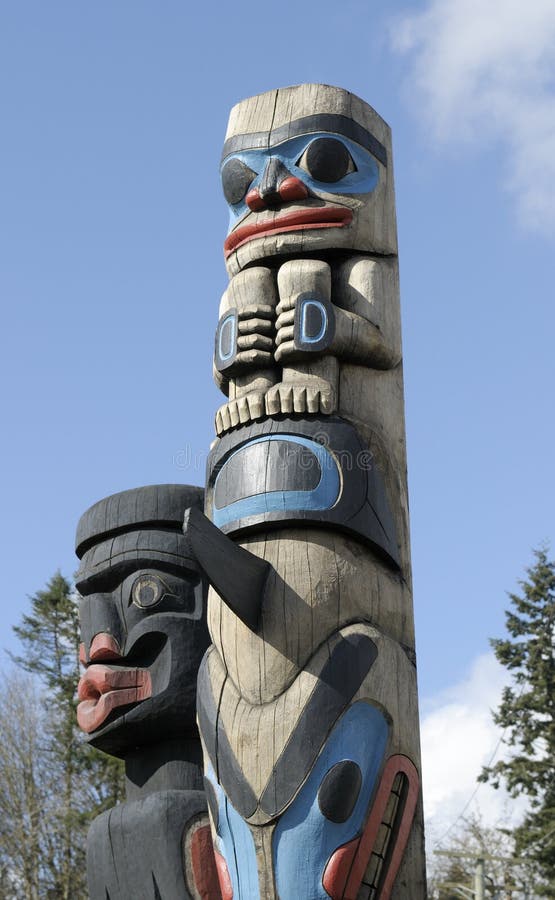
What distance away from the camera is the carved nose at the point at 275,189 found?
6281 mm

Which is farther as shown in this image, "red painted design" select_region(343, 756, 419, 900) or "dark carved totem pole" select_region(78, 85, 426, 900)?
"dark carved totem pole" select_region(78, 85, 426, 900)

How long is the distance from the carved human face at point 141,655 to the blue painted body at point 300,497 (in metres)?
1.30

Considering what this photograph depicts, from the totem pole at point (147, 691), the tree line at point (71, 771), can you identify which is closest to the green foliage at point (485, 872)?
the tree line at point (71, 771)

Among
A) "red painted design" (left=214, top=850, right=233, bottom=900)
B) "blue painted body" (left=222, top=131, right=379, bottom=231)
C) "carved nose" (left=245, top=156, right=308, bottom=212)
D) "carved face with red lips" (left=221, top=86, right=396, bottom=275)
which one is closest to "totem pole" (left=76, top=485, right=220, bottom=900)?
"red painted design" (left=214, top=850, right=233, bottom=900)

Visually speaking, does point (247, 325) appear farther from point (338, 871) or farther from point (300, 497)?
point (338, 871)

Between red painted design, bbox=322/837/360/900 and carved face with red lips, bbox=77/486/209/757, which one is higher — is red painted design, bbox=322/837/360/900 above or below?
below

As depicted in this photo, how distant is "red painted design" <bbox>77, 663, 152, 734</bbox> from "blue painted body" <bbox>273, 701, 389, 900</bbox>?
1.92 meters

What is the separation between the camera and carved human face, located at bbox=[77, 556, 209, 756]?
648 cm

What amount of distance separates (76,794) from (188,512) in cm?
1337

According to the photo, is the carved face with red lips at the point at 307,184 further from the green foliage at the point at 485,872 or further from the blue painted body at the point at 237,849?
the green foliage at the point at 485,872

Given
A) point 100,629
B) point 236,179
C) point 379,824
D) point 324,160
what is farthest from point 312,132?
point 379,824

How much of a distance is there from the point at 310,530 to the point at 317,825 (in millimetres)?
1322

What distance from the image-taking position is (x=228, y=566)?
5.05m

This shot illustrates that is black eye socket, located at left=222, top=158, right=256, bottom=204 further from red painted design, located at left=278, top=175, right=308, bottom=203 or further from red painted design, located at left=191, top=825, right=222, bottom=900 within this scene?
red painted design, located at left=191, top=825, right=222, bottom=900
